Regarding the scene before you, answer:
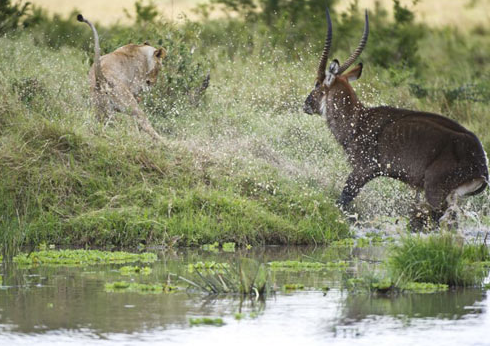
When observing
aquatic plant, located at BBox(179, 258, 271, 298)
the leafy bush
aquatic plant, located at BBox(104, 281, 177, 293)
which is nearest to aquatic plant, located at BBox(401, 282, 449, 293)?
aquatic plant, located at BBox(179, 258, 271, 298)

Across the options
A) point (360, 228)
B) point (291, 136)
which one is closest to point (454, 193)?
point (360, 228)

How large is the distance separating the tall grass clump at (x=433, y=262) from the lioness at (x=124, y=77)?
442 cm

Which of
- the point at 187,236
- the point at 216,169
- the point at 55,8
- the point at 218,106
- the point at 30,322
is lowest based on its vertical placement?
the point at 30,322

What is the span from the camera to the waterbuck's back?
32.2 feet

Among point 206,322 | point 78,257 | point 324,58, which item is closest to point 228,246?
point 78,257

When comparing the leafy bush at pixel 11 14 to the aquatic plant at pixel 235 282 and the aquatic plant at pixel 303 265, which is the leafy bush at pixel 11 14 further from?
the aquatic plant at pixel 235 282

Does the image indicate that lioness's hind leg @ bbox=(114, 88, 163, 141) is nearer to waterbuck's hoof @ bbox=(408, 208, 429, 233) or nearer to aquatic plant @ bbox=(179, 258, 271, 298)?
waterbuck's hoof @ bbox=(408, 208, 429, 233)

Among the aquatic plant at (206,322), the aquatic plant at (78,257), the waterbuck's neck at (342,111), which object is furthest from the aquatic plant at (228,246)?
the aquatic plant at (206,322)

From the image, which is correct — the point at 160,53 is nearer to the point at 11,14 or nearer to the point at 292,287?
the point at 292,287

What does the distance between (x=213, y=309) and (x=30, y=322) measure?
44.6 inches

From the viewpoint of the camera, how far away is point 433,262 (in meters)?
7.50

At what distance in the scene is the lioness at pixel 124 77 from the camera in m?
12.1

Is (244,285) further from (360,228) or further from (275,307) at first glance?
(360,228)

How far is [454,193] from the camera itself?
9914mm
